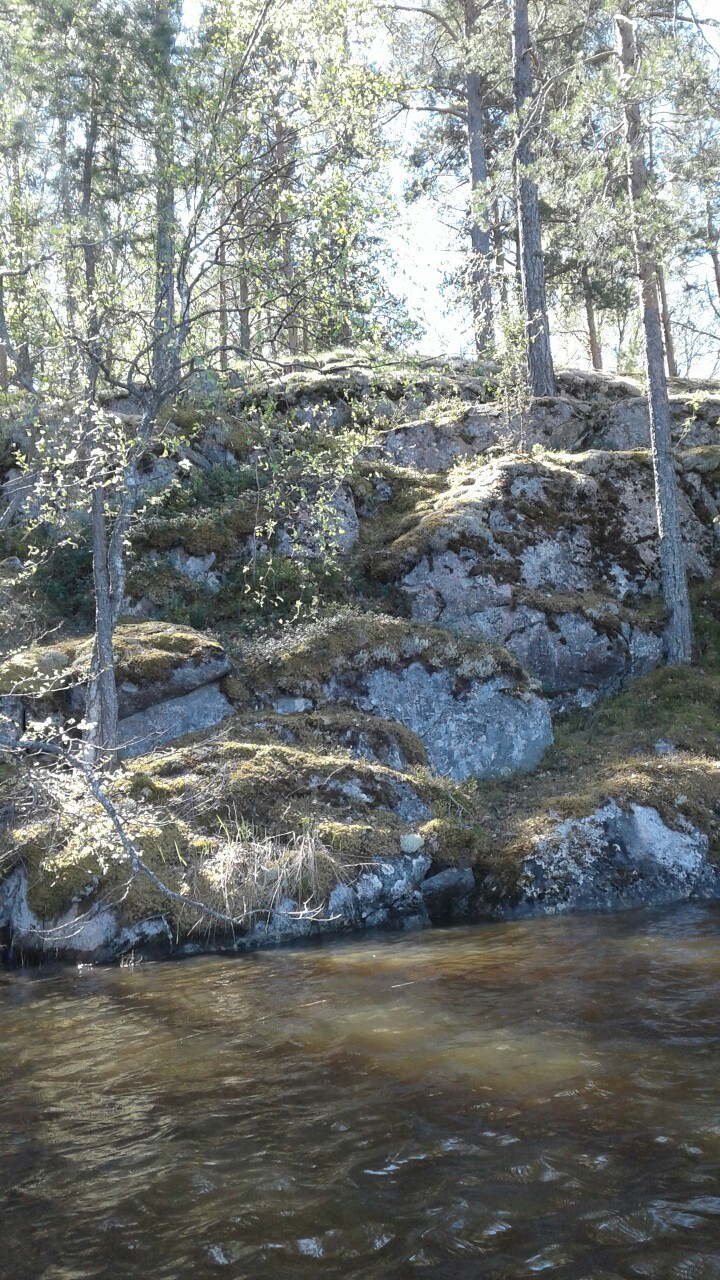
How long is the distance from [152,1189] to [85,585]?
10.7m

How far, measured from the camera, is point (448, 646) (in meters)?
11.9

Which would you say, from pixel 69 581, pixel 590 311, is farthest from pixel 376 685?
pixel 590 311

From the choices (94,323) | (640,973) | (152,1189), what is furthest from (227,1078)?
(94,323)

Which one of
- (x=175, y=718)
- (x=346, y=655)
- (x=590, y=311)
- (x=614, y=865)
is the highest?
(x=590, y=311)

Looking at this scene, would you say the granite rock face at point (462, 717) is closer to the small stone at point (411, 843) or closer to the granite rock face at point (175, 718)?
the granite rock face at point (175, 718)

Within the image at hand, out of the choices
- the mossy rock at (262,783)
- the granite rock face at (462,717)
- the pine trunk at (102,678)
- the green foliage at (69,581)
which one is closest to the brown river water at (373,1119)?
the mossy rock at (262,783)

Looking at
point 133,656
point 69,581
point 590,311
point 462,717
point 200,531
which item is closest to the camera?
point 133,656

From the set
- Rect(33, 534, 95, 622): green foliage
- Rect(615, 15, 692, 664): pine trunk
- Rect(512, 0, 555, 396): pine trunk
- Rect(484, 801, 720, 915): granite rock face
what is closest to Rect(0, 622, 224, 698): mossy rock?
Rect(33, 534, 95, 622): green foliage

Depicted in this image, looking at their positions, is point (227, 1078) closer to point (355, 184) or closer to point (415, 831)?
point (415, 831)

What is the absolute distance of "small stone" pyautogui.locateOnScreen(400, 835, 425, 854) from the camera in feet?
29.7

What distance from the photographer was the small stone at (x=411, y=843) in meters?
9.06

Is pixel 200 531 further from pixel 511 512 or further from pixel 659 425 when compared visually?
pixel 659 425

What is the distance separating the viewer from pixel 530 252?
17594 millimetres

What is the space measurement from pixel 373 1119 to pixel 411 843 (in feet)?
15.7
